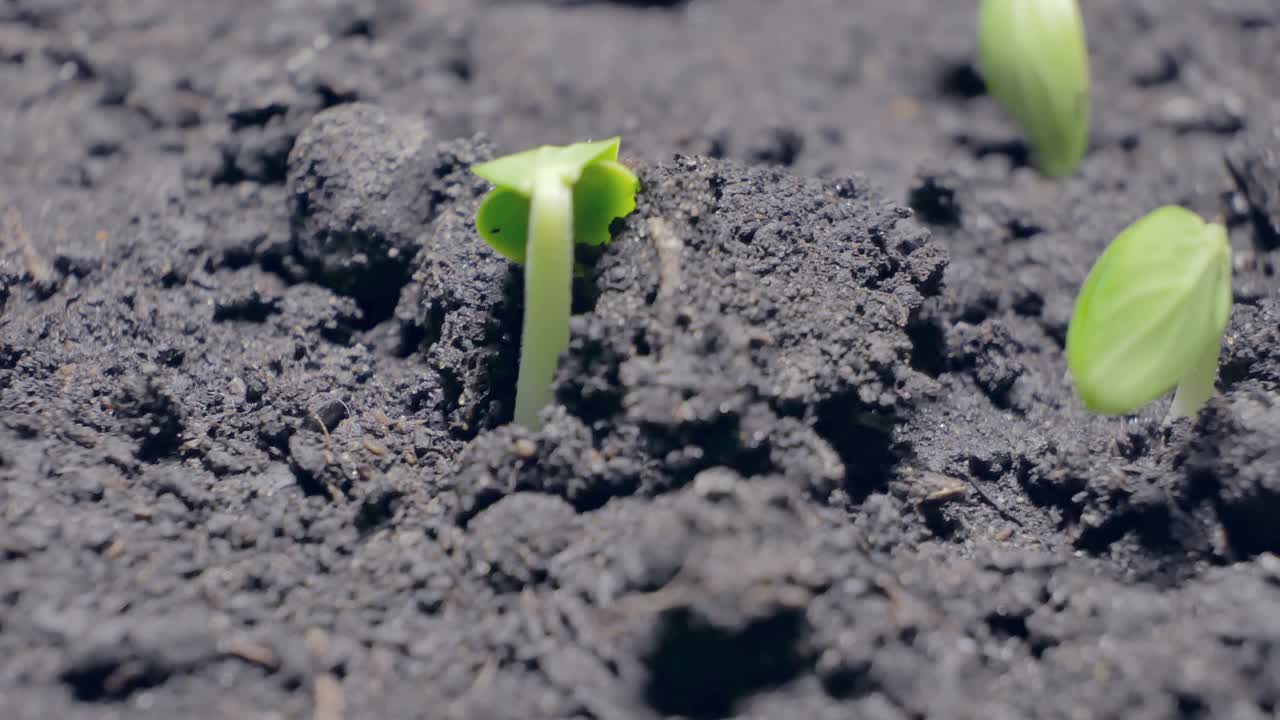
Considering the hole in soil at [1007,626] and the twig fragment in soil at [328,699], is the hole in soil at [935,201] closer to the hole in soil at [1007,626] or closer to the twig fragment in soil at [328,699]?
the hole in soil at [1007,626]

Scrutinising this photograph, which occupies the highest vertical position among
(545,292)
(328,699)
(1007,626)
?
(545,292)

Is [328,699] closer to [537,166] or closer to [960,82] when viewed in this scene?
[537,166]

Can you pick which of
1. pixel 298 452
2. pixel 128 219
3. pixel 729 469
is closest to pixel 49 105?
pixel 128 219

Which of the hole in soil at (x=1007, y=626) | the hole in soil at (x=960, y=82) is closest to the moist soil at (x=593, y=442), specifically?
the hole in soil at (x=1007, y=626)

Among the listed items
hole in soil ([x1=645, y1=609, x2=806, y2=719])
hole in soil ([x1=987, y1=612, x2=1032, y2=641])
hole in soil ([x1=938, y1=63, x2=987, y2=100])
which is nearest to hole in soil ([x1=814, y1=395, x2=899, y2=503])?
hole in soil ([x1=987, y1=612, x2=1032, y2=641])

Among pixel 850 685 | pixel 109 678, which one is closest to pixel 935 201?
pixel 850 685

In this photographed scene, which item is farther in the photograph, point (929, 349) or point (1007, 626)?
point (929, 349)

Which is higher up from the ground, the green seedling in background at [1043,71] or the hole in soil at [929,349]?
the green seedling in background at [1043,71]
